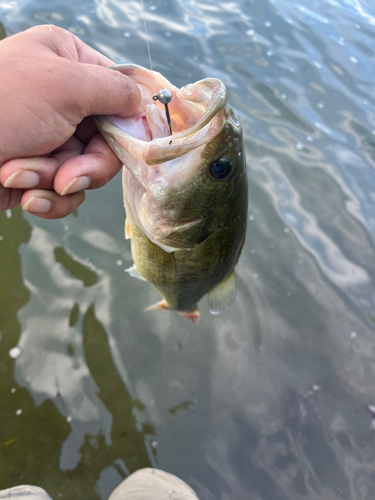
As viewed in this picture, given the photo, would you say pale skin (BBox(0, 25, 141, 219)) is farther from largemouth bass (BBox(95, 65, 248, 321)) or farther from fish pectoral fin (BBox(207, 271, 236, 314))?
fish pectoral fin (BBox(207, 271, 236, 314))

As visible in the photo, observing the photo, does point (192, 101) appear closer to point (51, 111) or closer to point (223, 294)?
point (51, 111)

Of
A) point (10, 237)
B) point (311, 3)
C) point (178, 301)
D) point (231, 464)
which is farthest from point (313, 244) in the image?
point (311, 3)

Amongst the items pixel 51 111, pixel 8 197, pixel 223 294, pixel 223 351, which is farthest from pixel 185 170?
pixel 223 351

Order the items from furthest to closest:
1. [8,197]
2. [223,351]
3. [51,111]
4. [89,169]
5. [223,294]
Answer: [223,351]
[223,294]
[8,197]
[89,169]
[51,111]

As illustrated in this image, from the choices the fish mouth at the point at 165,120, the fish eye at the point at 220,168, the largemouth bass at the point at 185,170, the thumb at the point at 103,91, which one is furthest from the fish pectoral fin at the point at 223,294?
the thumb at the point at 103,91

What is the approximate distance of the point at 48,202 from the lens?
144 centimetres

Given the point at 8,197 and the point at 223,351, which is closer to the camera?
the point at 8,197

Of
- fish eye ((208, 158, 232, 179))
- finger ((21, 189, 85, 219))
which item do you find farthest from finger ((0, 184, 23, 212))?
fish eye ((208, 158, 232, 179))

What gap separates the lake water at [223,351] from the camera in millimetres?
2697

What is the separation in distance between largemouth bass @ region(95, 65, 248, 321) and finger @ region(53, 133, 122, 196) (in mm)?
53

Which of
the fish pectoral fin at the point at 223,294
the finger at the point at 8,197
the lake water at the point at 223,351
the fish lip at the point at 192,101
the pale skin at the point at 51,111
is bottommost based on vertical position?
the lake water at the point at 223,351

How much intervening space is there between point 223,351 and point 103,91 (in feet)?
8.21

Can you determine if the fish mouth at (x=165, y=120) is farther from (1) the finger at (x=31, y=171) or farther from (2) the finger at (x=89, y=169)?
(1) the finger at (x=31, y=171)

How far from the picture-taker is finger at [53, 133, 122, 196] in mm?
1379
